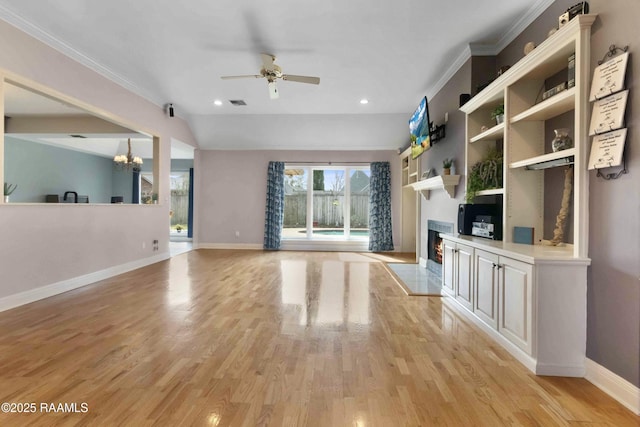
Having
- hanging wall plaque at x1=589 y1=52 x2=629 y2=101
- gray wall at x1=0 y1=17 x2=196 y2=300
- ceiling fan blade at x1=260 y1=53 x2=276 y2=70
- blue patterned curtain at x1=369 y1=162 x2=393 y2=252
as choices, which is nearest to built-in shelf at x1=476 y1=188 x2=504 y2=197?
hanging wall plaque at x1=589 y1=52 x2=629 y2=101

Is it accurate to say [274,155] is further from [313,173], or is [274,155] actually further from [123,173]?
[123,173]

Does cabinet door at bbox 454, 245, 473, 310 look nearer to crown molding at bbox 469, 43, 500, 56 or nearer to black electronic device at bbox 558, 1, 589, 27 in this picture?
black electronic device at bbox 558, 1, 589, 27

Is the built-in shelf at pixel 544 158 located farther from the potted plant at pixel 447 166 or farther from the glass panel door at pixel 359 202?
the glass panel door at pixel 359 202

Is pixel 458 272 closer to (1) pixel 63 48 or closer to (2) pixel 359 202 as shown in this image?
(2) pixel 359 202

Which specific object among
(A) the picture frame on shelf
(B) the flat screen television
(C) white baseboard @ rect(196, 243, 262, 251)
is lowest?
(C) white baseboard @ rect(196, 243, 262, 251)

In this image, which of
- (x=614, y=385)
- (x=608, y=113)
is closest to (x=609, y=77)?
(x=608, y=113)

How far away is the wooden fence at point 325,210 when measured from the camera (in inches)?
326

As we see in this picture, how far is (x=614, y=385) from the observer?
185 cm

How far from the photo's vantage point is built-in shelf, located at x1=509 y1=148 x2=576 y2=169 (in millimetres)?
2212

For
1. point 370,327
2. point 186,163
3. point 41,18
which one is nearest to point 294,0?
point 41,18

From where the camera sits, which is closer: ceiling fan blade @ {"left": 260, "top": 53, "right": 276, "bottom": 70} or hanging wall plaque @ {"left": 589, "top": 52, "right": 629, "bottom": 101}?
hanging wall plaque @ {"left": 589, "top": 52, "right": 629, "bottom": 101}

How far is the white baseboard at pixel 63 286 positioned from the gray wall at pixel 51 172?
439cm

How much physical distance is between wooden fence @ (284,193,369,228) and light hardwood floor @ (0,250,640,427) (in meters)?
4.53

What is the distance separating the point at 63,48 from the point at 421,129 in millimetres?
4752
